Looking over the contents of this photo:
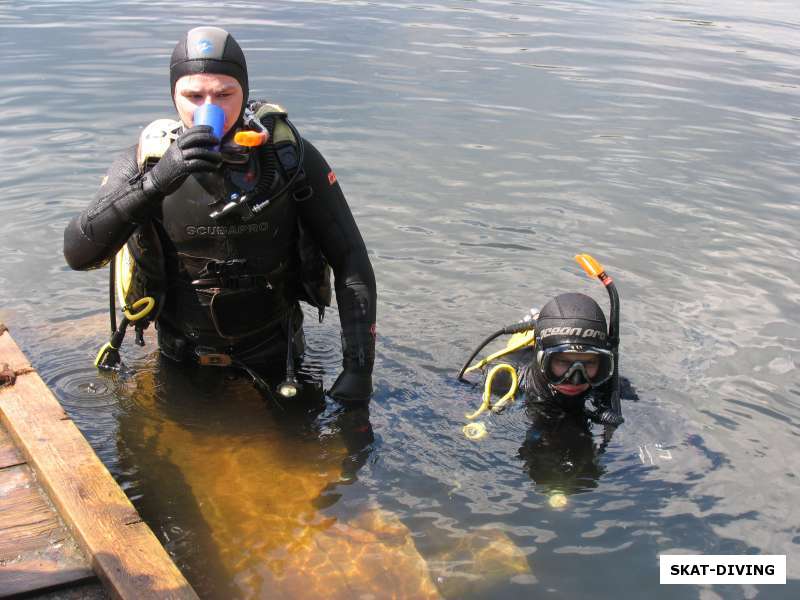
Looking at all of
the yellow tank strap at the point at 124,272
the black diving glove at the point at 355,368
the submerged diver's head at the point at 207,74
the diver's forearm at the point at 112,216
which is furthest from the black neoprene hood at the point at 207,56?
the black diving glove at the point at 355,368

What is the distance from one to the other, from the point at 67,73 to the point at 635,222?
7332 mm

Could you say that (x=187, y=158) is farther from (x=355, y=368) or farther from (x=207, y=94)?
(x=355, y=368)

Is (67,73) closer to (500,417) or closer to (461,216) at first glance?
(461,216)

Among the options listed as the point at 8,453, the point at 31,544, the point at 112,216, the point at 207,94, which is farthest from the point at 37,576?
the point at 207,94

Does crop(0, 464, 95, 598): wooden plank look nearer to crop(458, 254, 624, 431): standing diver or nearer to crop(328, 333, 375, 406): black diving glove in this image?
crop(328, 333, 375, 406): black diving glove

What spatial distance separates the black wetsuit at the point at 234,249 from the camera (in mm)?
3568

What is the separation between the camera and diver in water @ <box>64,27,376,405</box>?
3477 millimetres

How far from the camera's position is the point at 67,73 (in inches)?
428

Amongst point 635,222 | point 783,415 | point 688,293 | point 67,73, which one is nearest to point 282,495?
point 783,415

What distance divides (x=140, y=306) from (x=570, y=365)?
2039 mm

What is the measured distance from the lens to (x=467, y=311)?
5.95 metres

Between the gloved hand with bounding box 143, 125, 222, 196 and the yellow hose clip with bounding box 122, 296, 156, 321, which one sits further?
the yellow hose clip with bounding box 122, 296, 156, 321

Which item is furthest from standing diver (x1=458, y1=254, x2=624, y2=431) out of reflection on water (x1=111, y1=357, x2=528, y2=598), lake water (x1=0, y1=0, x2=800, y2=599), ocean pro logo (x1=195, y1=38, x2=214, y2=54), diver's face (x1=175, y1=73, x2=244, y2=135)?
ocean pro logo (x1=195, y1=38, x2=214, y2=54)

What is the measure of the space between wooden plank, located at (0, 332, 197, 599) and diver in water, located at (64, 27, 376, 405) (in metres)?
0.52
